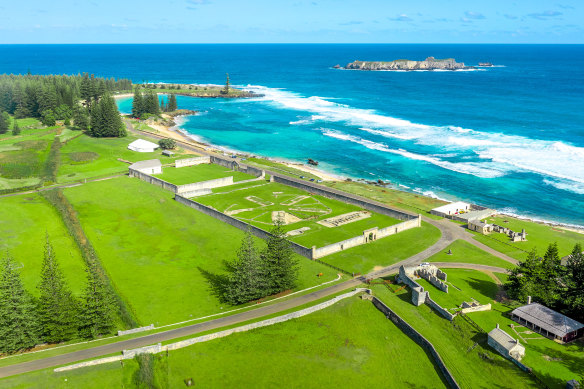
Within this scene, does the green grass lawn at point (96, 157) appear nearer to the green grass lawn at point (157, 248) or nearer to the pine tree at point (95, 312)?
the green grass lawn at point (157, 248)

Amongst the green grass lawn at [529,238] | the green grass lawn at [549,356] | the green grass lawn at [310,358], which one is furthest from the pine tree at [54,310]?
the green grass lawn at [529,238]

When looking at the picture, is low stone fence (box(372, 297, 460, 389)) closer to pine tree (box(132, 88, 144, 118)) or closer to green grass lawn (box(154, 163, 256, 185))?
green grass lawn (box(154, 163, 256, 185))

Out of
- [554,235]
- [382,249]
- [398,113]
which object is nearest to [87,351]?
[382,249]

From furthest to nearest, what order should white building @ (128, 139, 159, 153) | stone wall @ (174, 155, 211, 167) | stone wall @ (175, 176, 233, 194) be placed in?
1. white building @ (128, 139, 159, 153)
2. stone wall @ (174, 155, 211, 167)
3. stone wall @ (175, 176, 233, 194)

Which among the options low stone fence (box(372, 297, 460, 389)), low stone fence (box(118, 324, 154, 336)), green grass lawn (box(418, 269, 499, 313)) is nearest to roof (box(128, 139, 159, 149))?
low stone fence (box(118, 324, 154, 336))

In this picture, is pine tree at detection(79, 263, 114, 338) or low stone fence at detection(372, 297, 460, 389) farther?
pine tree at detection(79, 263, 114, 338)

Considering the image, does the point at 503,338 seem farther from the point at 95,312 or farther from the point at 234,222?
the point at 234,222

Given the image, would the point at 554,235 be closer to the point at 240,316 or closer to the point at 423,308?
the point at 423,308
